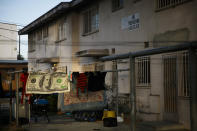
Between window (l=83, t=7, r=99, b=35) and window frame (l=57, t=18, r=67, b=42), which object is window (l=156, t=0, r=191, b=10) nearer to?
window (l=83, t=7, r=99, b=35)

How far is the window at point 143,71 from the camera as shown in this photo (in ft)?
39.5

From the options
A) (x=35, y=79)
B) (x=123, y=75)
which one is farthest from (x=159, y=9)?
(x=35, y=79)

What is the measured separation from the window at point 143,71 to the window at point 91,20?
4.72 metres

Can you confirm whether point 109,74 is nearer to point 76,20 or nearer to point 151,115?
point 151,115

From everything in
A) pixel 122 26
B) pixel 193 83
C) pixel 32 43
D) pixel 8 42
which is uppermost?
pixel 8 42

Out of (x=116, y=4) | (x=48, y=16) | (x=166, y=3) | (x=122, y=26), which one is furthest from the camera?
(x=48, y=16)

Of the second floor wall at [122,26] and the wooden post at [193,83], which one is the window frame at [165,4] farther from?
the wooden post at [193,83]

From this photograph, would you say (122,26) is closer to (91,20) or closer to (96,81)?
(91,20)

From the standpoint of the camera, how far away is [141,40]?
12312mm

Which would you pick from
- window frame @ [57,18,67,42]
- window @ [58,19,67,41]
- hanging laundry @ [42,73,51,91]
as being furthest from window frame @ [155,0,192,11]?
window @ [58,19,67,41]

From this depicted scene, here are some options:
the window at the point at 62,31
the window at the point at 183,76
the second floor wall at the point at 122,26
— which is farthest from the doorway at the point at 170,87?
the window at the point at 62,31

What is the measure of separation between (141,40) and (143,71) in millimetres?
1419

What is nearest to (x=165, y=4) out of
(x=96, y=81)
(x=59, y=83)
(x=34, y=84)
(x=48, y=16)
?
(x=96, y=81)

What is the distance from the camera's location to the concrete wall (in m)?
41.7
